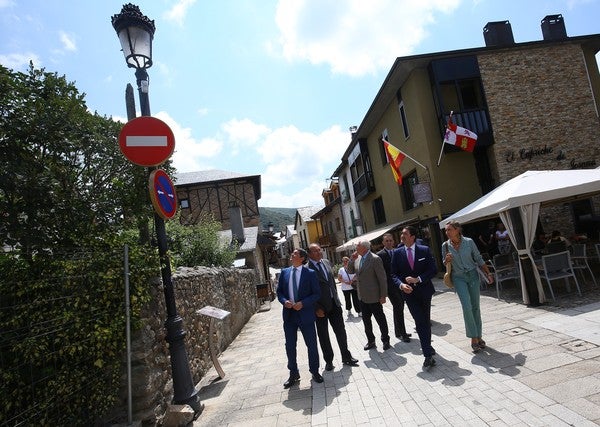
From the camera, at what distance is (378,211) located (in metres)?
23.2

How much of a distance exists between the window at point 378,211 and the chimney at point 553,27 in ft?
37.5

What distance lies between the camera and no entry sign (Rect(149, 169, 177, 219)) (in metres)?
3.99

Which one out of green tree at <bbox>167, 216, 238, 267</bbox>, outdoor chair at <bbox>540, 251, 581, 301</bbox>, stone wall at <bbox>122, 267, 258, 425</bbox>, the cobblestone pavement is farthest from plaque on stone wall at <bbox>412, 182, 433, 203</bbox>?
stone wall at <bbox>122, 267, 258, 425</bbox>

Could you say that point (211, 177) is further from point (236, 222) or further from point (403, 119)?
point (403, 119)

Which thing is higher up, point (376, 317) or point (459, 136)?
point (459, 136)

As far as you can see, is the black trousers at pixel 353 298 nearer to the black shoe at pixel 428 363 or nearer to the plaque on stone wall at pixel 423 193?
the black shoe at pixel 428 363

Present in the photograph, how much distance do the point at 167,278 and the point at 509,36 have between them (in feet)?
58.0

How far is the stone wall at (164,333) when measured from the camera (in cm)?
385

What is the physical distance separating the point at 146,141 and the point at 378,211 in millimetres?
20307

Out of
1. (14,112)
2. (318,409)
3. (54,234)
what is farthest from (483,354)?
(14,112)

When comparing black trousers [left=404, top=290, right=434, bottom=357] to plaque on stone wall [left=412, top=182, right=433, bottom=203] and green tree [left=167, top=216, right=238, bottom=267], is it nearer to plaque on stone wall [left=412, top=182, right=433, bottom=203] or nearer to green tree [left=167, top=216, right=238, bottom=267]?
green tree [left=167, top=216, right=238, bottom=267]

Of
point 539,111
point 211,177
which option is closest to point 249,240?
point 211,177

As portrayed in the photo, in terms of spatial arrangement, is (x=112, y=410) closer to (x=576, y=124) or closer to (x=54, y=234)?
(x=54, y=234)

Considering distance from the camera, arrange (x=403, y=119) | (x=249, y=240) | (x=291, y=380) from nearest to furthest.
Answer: (x=291, y=380) → (x=403, y=119) → (x=249, y=240)
